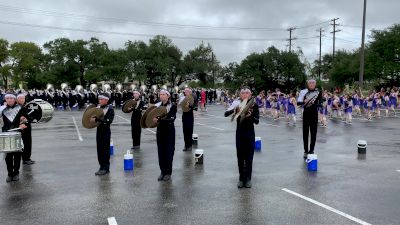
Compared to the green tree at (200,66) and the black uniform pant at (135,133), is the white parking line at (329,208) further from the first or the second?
the green tree at (200,66)

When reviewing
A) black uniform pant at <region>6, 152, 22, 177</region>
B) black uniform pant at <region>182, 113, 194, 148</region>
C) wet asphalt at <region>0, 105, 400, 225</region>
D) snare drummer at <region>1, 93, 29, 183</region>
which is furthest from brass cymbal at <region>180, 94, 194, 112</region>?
black uniform pant at <region>6, 152, 22, 177</region>

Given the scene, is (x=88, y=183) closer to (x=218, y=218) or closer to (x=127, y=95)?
(x=218, y=218)

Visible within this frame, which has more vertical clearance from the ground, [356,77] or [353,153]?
[356,77]

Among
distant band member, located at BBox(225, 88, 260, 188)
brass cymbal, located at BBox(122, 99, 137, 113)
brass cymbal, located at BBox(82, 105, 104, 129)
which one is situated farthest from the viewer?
brass cymbal, located at BBox(122, 99, 137, 113)

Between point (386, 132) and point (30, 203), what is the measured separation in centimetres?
1484

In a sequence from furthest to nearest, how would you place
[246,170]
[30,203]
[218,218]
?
[246,170]
[30,203]
[218,218]

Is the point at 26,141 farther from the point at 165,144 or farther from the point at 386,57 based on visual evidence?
the point at 386,57

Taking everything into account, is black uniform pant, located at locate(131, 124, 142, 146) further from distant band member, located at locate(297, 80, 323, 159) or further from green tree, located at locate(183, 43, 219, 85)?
green tree, located at locate(183, 43, 219, 85)

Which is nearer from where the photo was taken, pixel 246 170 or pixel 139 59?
→ pixel 246 170

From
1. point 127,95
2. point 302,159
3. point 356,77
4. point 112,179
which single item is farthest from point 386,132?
point 356,77

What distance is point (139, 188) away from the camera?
8008mm

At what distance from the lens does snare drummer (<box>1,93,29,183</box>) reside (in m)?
8.79

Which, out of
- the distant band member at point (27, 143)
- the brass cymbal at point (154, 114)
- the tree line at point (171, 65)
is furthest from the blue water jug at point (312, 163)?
the tree line at point (171, 65)

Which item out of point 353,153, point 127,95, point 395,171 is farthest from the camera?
point 127,95
